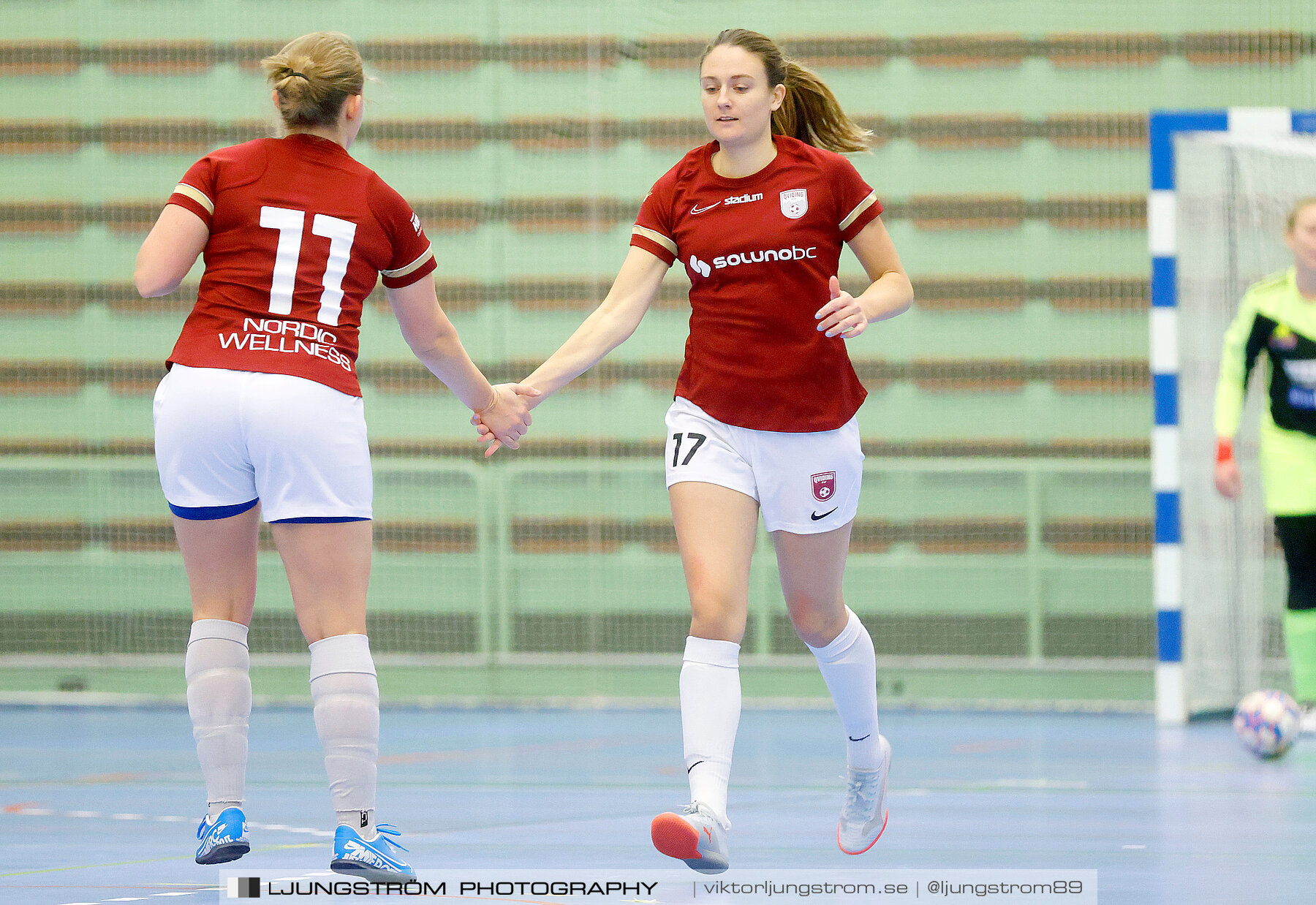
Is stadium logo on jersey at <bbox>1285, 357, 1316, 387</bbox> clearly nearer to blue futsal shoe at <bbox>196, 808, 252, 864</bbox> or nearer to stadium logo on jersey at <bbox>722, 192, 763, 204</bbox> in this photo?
stadium logo on jersey at <bbox>722, 192, 763, 204</bbox>

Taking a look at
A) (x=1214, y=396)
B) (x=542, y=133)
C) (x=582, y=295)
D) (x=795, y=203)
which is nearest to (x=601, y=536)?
(x=582, y=295)

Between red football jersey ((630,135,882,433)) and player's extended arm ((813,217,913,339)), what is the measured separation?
2.1 inches

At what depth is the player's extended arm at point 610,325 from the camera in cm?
404

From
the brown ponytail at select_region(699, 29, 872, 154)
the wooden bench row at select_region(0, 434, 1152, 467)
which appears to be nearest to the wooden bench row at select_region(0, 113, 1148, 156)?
the wooden bench row at select_region(0, 434, 1152, 467)

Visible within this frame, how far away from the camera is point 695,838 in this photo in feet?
11.4

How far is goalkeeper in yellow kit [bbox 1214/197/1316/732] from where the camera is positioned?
6246 millimetres

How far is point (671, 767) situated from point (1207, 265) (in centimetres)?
309

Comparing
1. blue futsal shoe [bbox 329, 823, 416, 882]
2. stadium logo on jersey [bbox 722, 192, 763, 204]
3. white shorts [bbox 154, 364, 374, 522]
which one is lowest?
blue futsal shoe [bbox 329, 823, 416, 882]

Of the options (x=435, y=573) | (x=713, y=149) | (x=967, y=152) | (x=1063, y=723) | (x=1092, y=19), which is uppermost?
(x=1092, y=19)

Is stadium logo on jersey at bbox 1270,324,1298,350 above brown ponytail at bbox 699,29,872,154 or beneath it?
beneath

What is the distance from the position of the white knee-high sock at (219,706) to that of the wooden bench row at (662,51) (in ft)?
17.3

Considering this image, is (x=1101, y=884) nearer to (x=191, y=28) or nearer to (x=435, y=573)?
→ (x=435, y=573)

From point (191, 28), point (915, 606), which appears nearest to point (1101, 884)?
point (915, 606)

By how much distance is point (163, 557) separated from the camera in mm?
8508
